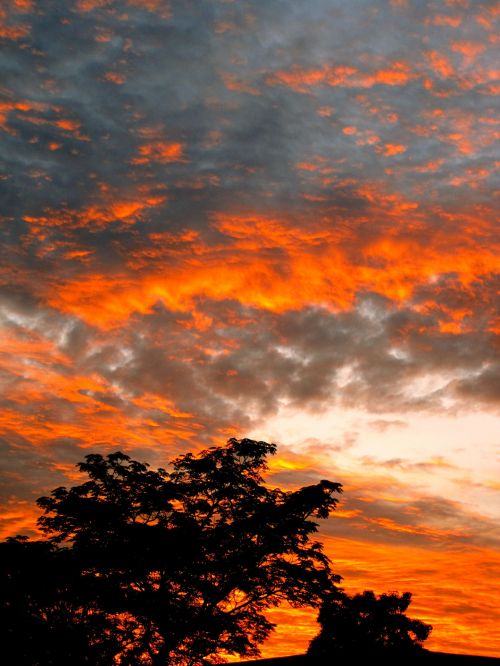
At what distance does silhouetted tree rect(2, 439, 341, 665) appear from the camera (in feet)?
85.2

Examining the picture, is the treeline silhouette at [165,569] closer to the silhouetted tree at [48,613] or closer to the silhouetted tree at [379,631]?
the silhouetted tree at [48,613]

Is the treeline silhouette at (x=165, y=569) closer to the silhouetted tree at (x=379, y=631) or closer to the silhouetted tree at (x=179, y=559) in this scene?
the silhouetted tree at (x=179, y=559)

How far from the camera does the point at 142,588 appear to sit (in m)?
27.1

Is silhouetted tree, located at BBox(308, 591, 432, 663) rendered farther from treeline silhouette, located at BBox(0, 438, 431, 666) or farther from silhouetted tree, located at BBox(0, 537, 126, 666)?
silhouetted tree, located at BBox(0, 537, 126, 666)

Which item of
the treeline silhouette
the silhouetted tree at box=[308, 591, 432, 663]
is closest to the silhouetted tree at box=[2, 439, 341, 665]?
the treeline silhouette

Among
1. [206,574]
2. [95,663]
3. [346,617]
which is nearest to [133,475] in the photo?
[206,574]

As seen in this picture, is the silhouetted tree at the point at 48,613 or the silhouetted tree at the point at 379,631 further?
the silhouetted tree at the point at 379,631

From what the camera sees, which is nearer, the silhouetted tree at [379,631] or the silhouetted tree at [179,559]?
the silhouetted tree at [179,559]

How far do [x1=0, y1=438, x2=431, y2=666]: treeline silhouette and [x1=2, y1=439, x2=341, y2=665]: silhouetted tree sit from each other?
0.15ft

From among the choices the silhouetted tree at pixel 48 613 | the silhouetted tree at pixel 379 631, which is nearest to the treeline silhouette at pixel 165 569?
the silhouetted tree at pixel 48 613

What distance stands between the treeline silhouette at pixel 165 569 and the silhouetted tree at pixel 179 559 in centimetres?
5

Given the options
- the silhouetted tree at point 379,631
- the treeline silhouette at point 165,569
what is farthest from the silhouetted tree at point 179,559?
the silhouetted tree at point 379,631

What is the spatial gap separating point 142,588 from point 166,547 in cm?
234

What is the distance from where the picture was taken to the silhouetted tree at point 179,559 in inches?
1022
